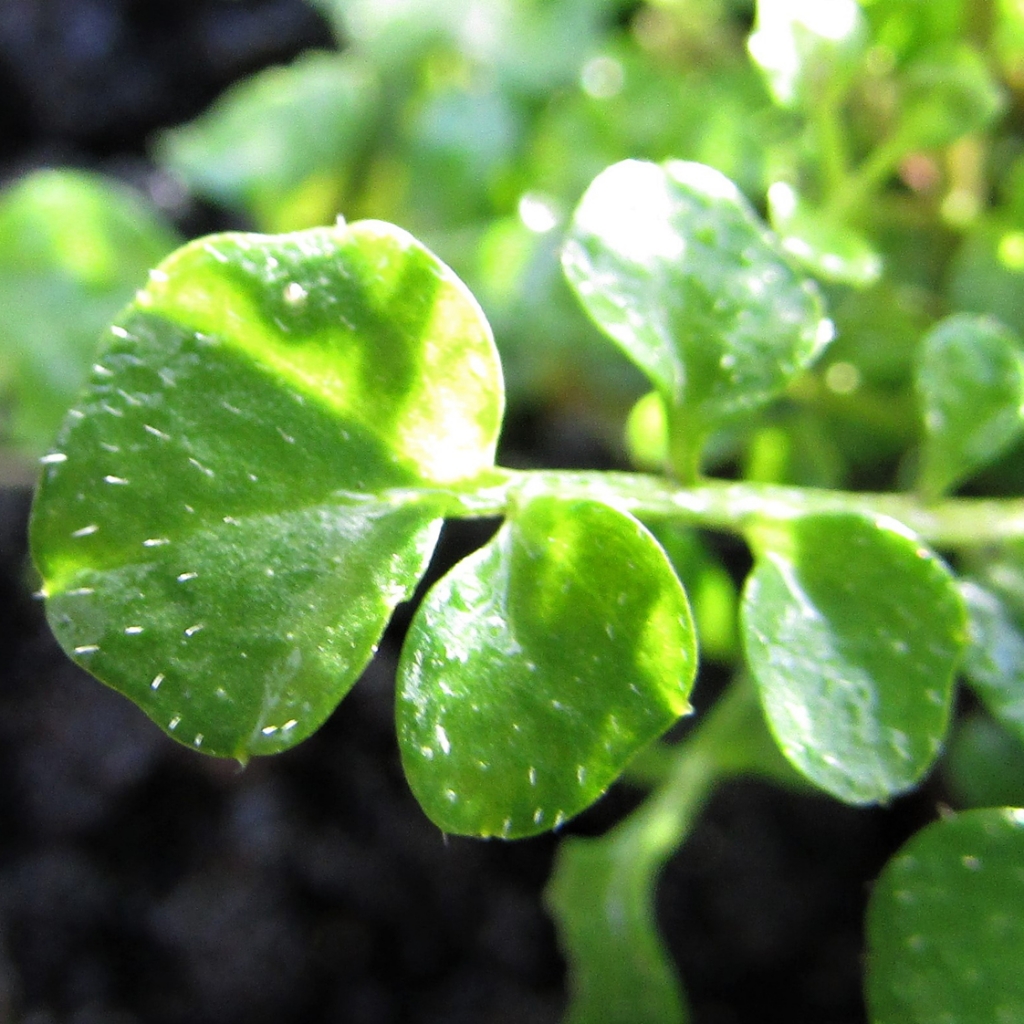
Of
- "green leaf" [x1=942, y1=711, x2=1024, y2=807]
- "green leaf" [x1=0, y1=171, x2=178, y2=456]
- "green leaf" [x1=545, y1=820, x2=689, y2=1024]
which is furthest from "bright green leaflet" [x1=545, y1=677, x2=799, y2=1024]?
"green leaf" [x1=0, y1=171, x2=178, y2=456]

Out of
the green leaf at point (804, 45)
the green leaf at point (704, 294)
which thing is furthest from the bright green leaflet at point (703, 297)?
the green leaf at point (804, 45)

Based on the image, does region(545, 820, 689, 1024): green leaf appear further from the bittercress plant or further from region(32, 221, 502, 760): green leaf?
region(32, 221, 502, 760): green leaf

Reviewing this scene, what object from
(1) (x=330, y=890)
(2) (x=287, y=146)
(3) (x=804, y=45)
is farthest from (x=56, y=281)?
(3) (x=804, y=45)

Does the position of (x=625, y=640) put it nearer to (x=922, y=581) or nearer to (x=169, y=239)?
(x=922, y=581)

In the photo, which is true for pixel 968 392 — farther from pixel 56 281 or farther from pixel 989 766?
pixel 56 281

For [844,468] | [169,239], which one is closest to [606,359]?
[844,468]

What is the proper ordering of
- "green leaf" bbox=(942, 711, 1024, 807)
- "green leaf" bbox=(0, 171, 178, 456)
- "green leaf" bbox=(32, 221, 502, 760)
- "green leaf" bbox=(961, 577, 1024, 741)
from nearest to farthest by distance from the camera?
"green leaf" bbox=(32, 221, 502, 760)
"green leaf" bbox=(961, 577, 1024, 741)
"green leaf" bbox=(942, 711, 1024, 807)
"green leaf" bbox=(0, 171, 178, 456)

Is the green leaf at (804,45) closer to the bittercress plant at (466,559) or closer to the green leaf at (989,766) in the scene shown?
the bittercress plant at (466,559)
